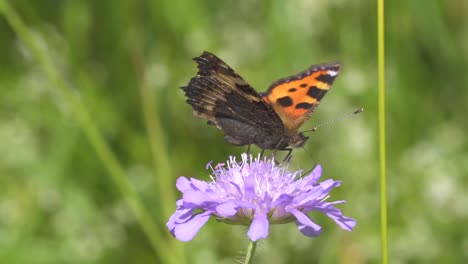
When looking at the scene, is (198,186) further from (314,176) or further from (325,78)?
(325,78)

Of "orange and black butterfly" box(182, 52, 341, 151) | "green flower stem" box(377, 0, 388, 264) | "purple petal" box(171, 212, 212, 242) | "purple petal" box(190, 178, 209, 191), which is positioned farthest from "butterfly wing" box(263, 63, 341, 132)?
"purple petal" box(171, 212, 212, 242)

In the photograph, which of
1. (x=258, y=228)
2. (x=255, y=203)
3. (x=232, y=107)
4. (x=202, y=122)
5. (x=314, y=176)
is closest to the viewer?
(x=258, y=228)

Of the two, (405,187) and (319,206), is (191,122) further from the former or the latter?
(319,206)

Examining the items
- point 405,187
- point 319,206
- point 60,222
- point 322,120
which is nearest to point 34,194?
point 60,222

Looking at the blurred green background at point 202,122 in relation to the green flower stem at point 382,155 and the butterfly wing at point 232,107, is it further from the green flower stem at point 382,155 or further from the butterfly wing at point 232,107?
the green flower stem at point 382,155

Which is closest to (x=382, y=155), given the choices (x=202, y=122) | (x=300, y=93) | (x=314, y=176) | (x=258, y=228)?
(x=314, y=176)
